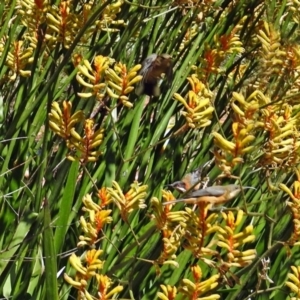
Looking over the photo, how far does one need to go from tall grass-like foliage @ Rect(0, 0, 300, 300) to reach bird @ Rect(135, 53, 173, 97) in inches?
2.7

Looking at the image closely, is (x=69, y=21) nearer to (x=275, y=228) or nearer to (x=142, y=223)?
(x=142, y=223)

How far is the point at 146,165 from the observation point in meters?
1.90

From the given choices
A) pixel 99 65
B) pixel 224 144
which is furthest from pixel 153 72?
pixel 224 144

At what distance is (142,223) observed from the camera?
1.76 metres

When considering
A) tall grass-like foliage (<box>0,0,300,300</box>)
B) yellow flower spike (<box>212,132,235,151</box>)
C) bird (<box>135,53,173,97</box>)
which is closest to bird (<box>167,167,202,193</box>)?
tall grass-like foliage (<box>0,0,300,300</box>)

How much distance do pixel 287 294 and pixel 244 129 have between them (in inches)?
28.6

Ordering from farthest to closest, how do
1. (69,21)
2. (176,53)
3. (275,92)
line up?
(176,53)
(69,21)
(275,92)

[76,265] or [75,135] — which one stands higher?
[75,135]

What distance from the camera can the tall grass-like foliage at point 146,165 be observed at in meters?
1.23

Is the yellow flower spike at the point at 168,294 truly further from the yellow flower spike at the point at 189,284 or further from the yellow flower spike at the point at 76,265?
the yellow flower spike at the point at 76,265

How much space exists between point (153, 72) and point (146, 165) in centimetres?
34

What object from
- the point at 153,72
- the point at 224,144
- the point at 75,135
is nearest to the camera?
the point at 224,144

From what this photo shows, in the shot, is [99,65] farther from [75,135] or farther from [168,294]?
[168,294]

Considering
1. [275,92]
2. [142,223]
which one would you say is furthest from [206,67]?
[142,223]
